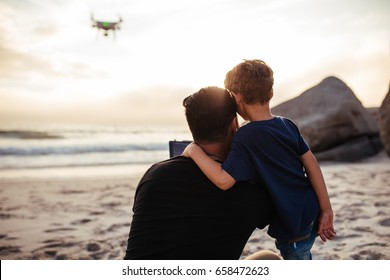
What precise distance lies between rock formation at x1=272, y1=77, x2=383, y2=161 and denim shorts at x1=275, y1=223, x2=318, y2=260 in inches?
293

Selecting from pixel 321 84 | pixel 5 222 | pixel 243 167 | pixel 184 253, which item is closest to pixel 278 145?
pixel 243 167

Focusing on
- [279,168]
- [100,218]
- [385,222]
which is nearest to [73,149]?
[100,218]

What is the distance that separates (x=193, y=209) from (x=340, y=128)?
8.35 metres

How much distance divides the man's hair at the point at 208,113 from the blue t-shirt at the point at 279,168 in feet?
0.39

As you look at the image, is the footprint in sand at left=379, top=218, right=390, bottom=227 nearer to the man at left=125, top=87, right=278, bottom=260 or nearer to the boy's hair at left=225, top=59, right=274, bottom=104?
the boy's hair at left=225, top=59, right=274, bottom=104

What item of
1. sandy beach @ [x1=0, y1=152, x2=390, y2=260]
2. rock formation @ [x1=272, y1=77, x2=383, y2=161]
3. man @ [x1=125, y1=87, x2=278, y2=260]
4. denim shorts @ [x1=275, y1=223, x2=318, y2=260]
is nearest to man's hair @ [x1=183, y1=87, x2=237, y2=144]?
man @ [x1=125, y1=87, x2=278, y2=260]

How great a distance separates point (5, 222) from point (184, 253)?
11.0 feet

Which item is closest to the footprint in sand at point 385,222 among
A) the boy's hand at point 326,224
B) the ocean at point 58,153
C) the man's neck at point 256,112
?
the boy's hand at point 326,224

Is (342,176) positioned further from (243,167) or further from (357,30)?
(243,167)

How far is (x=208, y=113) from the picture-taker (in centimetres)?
152

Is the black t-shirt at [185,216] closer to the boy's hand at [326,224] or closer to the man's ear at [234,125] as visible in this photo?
the man's ear at [234,125]

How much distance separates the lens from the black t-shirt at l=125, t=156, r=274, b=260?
146cm

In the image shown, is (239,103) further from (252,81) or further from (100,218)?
(100,218)

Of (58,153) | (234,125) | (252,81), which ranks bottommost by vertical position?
(58,153)
